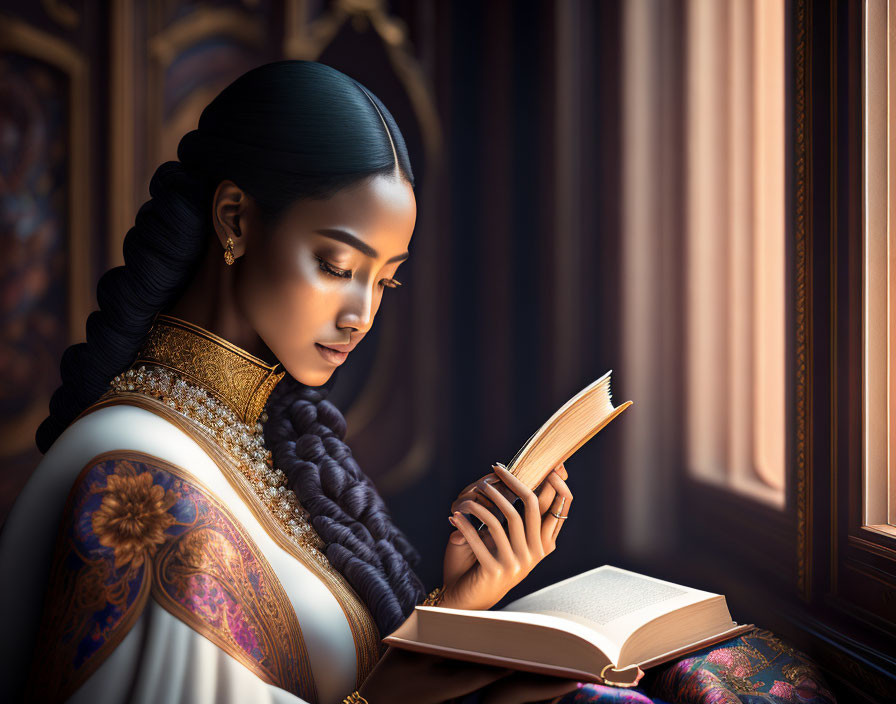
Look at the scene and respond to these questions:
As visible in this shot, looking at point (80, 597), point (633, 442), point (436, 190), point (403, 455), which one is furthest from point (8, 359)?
point (633, 442)

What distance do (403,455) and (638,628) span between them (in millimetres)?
935

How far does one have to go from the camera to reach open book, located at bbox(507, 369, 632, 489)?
3.17 feet

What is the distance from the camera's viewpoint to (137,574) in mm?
768

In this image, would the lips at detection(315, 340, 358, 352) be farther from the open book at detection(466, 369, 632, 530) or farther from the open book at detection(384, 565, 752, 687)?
the open book at detection(384, 565, 752, 687)

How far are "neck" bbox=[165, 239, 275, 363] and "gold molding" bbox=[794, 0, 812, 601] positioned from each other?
0.87 metres

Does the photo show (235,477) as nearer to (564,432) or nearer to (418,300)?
(564,432)

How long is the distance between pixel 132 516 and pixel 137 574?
0.06m

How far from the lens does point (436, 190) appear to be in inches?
67.5

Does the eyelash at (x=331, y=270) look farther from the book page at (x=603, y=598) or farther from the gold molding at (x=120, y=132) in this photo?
the gold molding at (x=120, y=132)

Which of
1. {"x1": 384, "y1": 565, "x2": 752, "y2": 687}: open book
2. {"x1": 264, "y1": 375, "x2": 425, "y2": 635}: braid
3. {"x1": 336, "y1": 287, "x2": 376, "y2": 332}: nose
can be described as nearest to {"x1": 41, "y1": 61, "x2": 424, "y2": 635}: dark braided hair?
{"x1": 336, "y1": 287, "x2": 376, "y2": 332}: nose

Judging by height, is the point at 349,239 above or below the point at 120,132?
below

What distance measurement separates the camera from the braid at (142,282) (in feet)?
3.15

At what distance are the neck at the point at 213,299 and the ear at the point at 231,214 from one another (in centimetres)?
3

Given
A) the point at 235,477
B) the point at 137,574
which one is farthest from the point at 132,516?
the point at 235,477
